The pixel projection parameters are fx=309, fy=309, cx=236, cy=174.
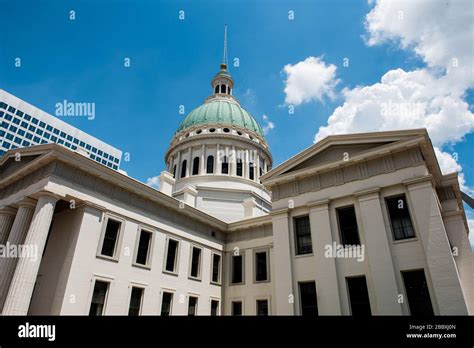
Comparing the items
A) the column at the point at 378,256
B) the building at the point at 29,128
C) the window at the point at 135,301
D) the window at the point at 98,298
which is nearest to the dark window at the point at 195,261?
the window at the point at 135,301

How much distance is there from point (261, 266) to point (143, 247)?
963 cm

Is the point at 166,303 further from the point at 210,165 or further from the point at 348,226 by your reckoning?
the point at 210,165

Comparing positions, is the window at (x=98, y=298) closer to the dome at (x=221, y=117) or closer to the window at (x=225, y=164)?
the window at (x=225, y=164)

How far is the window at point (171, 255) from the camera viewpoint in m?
22.6

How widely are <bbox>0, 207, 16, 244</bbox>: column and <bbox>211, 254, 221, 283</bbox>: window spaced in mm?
14642

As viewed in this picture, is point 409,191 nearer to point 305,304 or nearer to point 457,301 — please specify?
point 457,301

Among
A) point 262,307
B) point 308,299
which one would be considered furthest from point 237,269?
point 308,299

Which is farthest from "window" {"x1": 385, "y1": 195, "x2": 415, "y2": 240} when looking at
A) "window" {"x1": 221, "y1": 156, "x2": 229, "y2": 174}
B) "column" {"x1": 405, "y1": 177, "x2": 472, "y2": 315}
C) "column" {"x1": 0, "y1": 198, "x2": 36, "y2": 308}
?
"window" {"x1": 221, "y1": 156, "x2": 229, "y2": 174}

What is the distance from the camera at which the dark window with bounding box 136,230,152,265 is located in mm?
20930

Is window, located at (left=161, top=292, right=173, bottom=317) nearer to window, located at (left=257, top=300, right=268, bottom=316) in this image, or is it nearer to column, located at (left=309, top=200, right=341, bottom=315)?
window, located at (left=257, top=300, right=268, bottom=316)

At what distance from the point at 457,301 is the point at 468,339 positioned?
6174mm

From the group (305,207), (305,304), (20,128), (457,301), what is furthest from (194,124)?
(20,128)

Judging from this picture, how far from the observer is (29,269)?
15.7 metres

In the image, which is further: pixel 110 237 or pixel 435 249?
pixel 110 237
